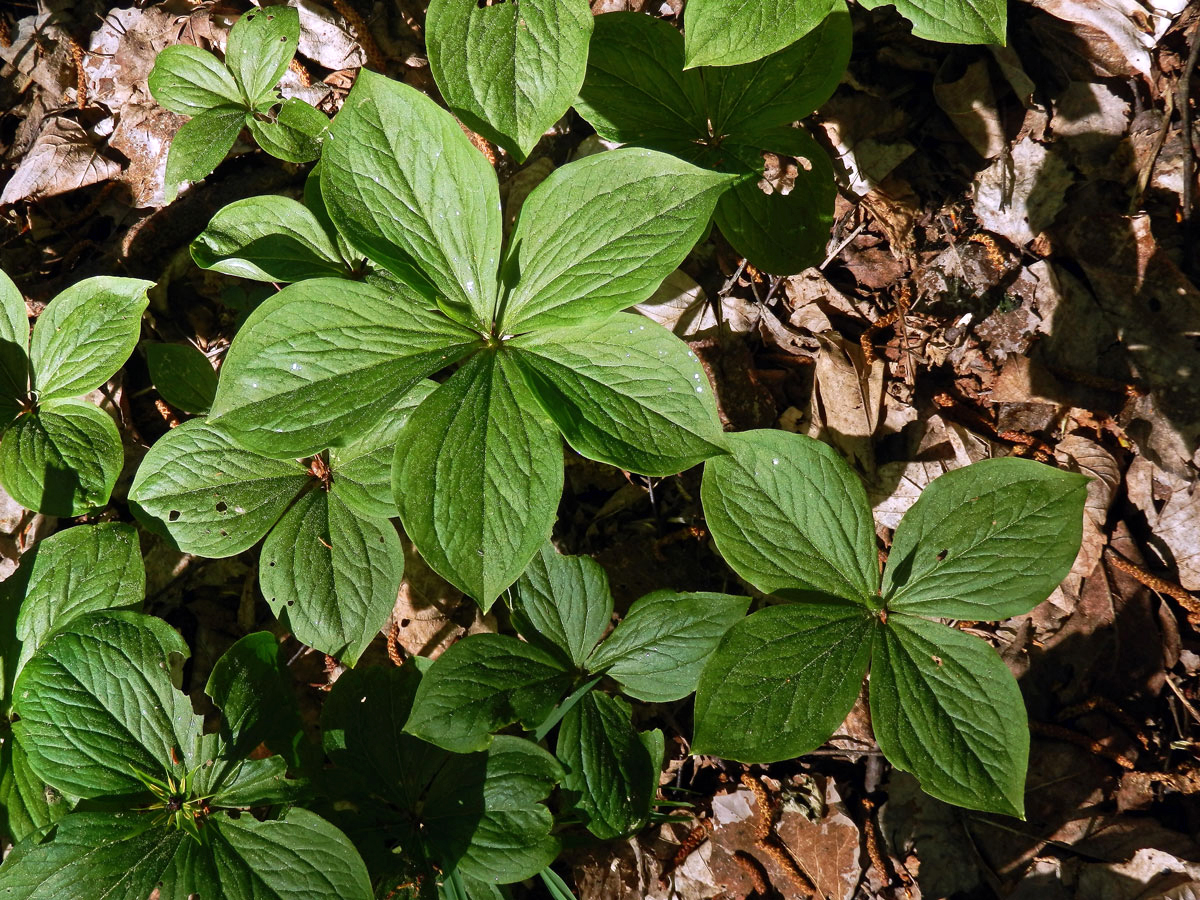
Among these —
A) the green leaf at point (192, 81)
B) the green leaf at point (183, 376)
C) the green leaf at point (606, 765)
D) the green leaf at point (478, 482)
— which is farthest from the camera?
the green leaf at point (192, 81)

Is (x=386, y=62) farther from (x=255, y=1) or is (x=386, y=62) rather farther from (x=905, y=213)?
(x=905, y=213)

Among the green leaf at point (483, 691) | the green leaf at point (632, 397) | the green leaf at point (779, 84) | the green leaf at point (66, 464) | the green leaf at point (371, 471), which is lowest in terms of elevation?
the green leaf at point (483, 691)

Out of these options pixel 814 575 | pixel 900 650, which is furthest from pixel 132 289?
pixel 900 650

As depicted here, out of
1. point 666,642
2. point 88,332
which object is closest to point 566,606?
point 666,642

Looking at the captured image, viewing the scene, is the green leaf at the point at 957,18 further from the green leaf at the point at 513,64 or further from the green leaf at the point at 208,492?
the green leaf at the point at 208,492

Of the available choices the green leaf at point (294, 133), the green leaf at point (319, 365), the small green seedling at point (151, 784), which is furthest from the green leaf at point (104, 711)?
the green leaf at point (294, 133)

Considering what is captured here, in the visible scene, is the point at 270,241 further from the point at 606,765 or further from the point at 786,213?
the point at 606,765

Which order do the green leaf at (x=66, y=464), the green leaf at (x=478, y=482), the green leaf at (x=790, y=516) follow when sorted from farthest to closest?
the green leaf at (x=66, y=464) → the green leaf at (x=790, y=516) → the green leaf at (x=478, y=482)
